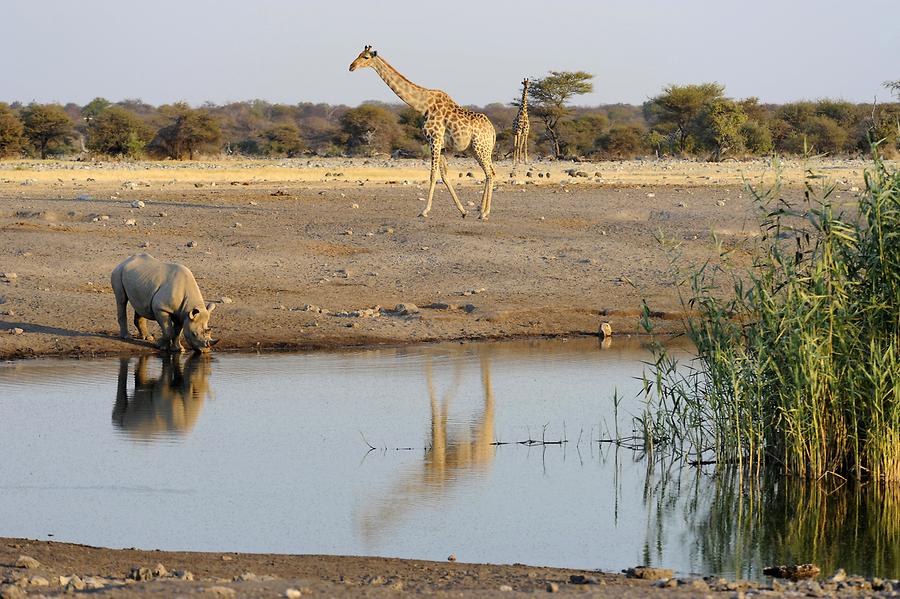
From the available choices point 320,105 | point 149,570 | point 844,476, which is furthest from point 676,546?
point 320,105

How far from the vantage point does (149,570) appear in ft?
17.5

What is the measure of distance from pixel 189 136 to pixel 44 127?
5.26 meters

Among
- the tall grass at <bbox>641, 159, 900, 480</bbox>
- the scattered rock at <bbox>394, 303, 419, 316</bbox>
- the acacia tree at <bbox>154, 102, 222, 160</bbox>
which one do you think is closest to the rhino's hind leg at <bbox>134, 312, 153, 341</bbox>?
the scattered rock at <bbox>394, 303, 419, 316</bbox>

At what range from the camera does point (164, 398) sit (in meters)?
9.91

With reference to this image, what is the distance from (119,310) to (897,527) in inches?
288

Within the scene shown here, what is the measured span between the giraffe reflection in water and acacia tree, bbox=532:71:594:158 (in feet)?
116

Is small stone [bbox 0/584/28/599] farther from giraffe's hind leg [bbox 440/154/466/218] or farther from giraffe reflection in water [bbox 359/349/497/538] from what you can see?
giraffe's hind leg [bbox 440/154/466/218]

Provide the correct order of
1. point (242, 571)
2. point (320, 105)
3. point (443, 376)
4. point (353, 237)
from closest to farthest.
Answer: point (242, 571), point (443, 376), point (353, 237), point (320, 105)

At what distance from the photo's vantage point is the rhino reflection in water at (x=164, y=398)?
29.6 feet

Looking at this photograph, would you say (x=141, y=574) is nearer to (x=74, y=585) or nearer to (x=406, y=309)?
(x=74, y=585)

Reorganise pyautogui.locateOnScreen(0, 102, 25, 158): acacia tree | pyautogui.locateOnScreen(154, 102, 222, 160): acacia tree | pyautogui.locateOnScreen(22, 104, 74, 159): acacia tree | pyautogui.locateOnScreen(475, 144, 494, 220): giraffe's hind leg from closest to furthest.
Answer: pyautogui.locateOnScreen(475, 144, 494, 220): giraffe's hind leg, pyautogui.locateOnScreen(0, 102, 25, 158): acacia tree, pyautogui.locateOnScreen(154, 102, 222, 160): acacia tree, pyautogui.locateOnScreen(22, 104, 74, 159): acacia tree

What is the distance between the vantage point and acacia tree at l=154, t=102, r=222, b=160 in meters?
38.6

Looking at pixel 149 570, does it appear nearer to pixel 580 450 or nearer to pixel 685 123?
pixel 580 450

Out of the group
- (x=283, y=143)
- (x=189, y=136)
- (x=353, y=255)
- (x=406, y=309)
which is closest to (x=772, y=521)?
(x=406, y=309)
